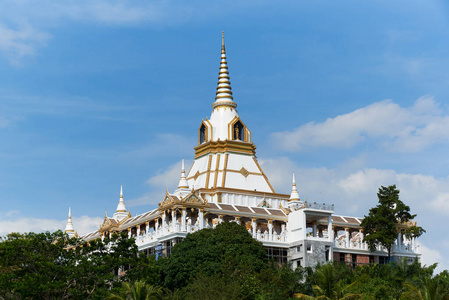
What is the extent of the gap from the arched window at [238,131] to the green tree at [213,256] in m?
24.0

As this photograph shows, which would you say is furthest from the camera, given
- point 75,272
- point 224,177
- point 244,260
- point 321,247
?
point 224,177

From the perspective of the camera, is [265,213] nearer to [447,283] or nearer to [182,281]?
[182,281]

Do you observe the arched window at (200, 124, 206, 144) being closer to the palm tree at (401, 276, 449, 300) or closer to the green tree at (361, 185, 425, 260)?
the green tree at (361, 185, 425, 260)

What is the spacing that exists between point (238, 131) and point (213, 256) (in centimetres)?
2827

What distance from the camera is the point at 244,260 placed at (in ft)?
251

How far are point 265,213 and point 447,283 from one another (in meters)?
23.9

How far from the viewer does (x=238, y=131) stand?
103188 mm

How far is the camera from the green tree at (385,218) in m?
88.2

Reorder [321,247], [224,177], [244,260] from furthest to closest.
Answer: [224,177], [321,247], [244,260]

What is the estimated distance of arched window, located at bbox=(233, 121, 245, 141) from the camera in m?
103

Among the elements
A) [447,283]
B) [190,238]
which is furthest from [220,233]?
[447,283]

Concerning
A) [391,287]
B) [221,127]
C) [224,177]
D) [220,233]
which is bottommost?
[391,287]

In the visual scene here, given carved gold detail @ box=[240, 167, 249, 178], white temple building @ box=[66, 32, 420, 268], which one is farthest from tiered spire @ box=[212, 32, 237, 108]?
carved gold detail @ box=[240, 167, 249, 178]

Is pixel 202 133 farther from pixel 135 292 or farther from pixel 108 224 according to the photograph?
pixel 135 292
